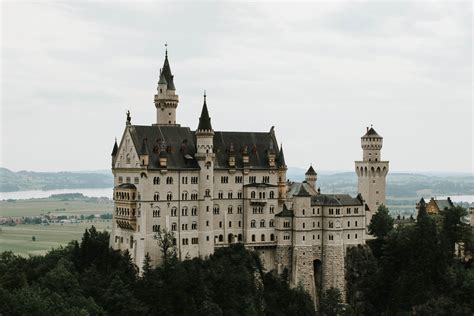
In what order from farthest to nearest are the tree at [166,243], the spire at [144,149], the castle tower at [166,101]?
the castle tower at [166,101]
the spire at [144,149]
the tree at [166,243]

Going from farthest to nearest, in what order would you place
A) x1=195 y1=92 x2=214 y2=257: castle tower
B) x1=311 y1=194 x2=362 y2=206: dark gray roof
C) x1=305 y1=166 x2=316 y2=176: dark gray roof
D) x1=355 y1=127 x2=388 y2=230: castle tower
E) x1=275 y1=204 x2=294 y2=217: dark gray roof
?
x1=355 y1=127 x2=388 y2=230: castle tower, x1=305 y1=166 x2=316 y2=176: dark gray roof, x1=311 y1=194 x2=362 y2=206: dark gray roof, x1=275 y1=204 x2=294 y2=217: dark gray roof, x1=195 y1=92 x2=214 y2=257: castle tower

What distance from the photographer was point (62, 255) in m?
116

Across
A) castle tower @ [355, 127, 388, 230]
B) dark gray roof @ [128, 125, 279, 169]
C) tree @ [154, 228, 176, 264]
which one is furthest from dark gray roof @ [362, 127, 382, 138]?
tree @ [154, 228, 176, 264]

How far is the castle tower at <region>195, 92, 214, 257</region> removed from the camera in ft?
353

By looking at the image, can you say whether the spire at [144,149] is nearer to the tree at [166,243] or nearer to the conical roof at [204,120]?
the conical roof at [204,120]

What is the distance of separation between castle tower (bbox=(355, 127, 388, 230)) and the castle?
11093 millimetres

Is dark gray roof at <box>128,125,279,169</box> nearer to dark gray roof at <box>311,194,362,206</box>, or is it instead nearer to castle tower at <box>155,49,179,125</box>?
castle tower at <box>155,49,179,125</box>

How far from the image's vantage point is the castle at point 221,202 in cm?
10488

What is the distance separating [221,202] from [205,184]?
4537mm

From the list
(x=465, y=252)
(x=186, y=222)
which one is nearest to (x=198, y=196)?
(x=186, y=222)

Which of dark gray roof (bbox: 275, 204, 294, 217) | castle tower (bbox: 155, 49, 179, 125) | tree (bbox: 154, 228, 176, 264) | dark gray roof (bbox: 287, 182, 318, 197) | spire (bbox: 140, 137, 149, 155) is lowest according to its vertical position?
tree (bbox: 154, 228, 176, 264)

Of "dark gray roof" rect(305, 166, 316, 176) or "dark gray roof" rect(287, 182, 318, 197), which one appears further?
"dark gray roof" rect(305, 166, 316, 176)

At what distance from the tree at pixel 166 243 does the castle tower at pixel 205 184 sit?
4497 millimetres

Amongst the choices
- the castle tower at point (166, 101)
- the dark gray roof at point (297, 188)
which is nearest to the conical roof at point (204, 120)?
the castle tower at point (166, 101)
